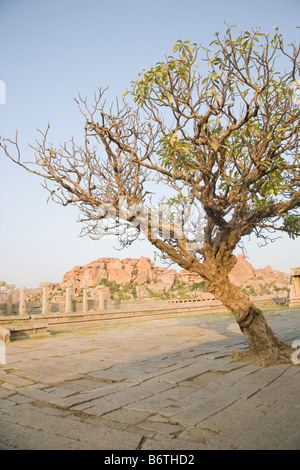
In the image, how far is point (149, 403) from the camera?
3.98m

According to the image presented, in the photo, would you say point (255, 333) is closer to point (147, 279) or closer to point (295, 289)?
point (295, 289)

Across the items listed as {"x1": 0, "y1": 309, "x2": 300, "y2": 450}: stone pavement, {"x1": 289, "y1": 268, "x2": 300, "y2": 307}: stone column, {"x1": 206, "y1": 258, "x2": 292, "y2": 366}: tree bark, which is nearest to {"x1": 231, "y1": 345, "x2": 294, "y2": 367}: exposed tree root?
{"x1": 206, "y1": 258, "x2": 292, "y2": 366}: tree bark

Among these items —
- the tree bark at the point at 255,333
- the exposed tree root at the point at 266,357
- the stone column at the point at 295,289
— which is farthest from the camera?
the stone column at the point at 295,289

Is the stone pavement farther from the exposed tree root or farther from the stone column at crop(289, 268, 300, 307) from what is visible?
the stone column at crop(289, 268, 300, 307)

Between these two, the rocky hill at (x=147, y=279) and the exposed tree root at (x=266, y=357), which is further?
the rocky hill at (x=147, y=279)

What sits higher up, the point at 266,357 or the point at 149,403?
the point at 266,357

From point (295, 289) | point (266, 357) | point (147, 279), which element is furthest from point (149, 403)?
point (147, 279)

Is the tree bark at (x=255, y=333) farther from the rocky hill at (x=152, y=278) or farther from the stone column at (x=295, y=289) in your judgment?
the rocky hill at (x=152, y=278)

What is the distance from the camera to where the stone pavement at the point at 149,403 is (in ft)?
9.85

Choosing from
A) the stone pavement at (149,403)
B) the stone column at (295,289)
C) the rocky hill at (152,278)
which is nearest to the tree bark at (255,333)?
the stone pavement at (149,403)

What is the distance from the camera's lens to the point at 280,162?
5.84 m

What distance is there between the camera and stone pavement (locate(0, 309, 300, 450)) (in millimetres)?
3002

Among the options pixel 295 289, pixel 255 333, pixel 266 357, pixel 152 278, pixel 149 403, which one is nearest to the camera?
pixel 149 403

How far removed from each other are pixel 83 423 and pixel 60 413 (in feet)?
1.49
